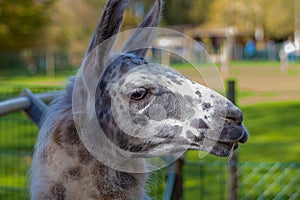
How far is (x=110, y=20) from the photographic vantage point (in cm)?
175

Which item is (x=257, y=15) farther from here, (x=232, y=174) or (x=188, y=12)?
(x=232, y=174)

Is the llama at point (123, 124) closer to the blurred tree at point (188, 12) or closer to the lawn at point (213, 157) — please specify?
the lawn at point (213, 157)

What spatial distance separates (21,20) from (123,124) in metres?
25.0

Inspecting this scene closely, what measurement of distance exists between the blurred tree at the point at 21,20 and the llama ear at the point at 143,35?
23.3m

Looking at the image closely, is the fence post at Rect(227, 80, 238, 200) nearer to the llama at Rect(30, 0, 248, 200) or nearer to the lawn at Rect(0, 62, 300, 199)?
the lawn at Rect(0, 62, 300, 199)

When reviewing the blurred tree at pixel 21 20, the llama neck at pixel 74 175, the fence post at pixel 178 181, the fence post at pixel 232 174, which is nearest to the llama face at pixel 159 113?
the llama neck at pixel 74 175

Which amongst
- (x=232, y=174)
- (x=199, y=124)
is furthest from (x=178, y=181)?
(x=199, y=124)

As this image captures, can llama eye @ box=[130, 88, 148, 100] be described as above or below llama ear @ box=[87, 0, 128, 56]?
below

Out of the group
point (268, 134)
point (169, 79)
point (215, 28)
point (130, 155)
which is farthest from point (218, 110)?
point (215, 28)

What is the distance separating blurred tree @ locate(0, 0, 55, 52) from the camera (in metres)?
25.4

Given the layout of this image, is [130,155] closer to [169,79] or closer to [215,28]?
[169,79]

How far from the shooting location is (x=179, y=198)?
4066 millimetres

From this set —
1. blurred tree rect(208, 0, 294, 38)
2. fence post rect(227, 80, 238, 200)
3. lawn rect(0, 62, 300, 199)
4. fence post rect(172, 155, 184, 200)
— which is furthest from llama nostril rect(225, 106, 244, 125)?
blurred tree rect(208, 0, 294, 38)

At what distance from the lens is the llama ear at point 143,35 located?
2.06 meters
